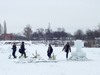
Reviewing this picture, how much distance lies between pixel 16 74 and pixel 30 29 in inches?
4077

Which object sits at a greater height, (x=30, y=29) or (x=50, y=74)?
(x=30, y=29)

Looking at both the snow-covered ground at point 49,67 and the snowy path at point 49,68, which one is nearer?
the snowy path at point 49,68

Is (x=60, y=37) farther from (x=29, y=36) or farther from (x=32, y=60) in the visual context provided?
(x=32, y=60)

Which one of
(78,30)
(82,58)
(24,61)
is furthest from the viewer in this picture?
(78,30)

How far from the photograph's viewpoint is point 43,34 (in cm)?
12838

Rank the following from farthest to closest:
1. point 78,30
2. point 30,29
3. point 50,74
Answer: point 78,30, point 30,29, point 50,74

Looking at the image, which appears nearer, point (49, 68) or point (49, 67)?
point (49, 68)

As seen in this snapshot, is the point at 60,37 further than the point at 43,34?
No

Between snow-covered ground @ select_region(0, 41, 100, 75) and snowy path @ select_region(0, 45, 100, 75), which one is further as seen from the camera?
snow-covered ground @ select_region(0, 41, 100, 75)

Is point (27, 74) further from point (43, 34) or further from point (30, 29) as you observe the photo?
point (43, 34)

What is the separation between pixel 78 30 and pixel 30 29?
71.2 ft

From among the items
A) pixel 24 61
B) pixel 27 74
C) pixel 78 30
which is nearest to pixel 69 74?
pixel 27 74

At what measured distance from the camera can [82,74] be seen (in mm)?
13992

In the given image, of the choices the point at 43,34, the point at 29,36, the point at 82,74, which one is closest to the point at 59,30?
the point at 43,34
